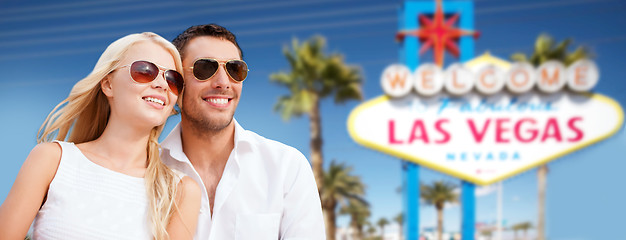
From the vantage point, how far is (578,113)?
53.3 feet

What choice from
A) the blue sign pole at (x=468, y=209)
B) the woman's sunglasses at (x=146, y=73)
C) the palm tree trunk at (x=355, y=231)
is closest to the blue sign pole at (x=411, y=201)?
the blue sign pole at (x=468, y=209)

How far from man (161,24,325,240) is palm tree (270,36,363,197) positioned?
1814 centimetres

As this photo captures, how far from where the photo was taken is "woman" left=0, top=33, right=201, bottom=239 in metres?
2.20

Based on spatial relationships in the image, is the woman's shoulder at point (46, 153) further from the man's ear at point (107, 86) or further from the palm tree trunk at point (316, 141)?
the palm tree trunk at point (316, 141)

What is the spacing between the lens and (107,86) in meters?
2.45

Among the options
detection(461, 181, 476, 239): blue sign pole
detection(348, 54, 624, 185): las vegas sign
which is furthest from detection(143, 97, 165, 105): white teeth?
detection(461, 181, 476, 239): blue sign pole

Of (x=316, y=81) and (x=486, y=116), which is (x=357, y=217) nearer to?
(x=316, y=81)

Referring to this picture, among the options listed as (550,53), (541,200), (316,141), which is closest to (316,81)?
(316,141)

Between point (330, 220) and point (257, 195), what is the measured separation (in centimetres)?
1937

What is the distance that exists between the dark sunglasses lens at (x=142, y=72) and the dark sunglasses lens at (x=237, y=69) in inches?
24.4

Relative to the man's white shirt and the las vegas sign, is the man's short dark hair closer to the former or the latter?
the man's white shirt

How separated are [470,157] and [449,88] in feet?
6.70

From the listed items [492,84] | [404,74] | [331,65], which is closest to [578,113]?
[492,84]

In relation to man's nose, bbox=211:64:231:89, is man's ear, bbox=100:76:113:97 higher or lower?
lower
